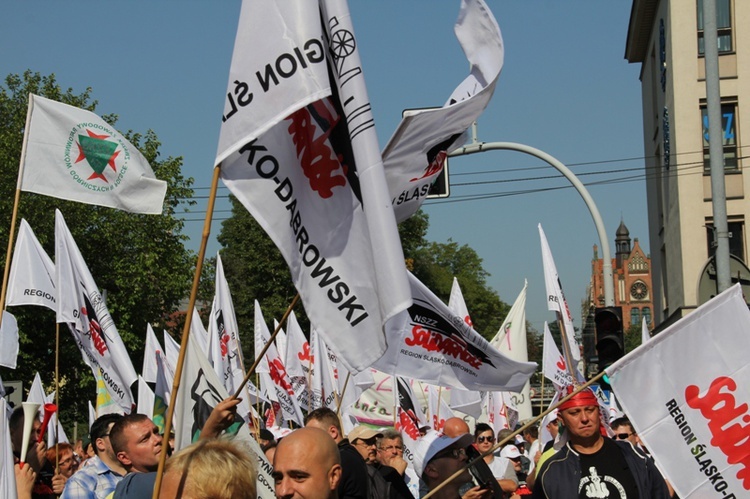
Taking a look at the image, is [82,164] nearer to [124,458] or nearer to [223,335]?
[124,458]

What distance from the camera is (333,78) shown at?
4648 millimetres

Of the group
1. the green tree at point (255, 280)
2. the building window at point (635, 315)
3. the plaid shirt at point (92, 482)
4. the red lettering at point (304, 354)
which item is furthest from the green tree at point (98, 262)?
the building window at point (635, 315)

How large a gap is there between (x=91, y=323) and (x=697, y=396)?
6.71 meters

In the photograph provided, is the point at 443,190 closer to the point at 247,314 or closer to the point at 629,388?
the point at 629,388

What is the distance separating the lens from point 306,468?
3922 millimetres

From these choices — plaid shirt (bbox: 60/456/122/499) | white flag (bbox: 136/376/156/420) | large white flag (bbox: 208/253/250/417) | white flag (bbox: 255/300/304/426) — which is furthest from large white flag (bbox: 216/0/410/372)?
white flag (bbox: 255/300/304/426)

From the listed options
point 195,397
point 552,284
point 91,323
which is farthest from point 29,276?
point 195,397

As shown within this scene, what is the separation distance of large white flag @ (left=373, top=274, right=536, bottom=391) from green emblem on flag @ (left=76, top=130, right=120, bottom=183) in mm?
2754

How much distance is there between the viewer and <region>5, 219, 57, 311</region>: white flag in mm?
12125

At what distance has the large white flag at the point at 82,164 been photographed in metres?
8.34

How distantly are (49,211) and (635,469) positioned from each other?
31331 millimetres

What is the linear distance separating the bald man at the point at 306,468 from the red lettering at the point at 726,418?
273 centimetres

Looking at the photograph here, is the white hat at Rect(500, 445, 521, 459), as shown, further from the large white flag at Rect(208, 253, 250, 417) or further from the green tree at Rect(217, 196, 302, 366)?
the green tree at Rect(217, 196, 302, 366)

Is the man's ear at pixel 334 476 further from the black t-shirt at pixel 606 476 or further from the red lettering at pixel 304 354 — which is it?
the red lettering at pixel 304 354
